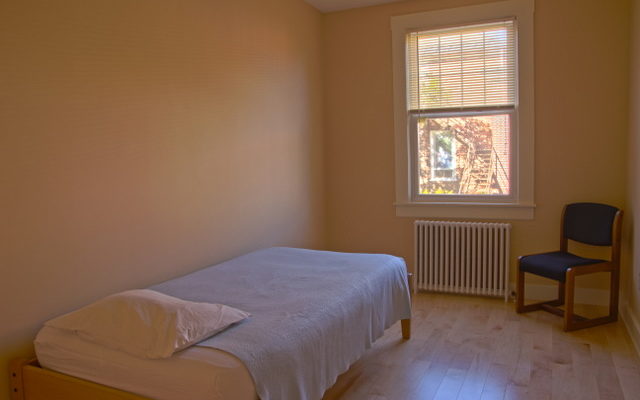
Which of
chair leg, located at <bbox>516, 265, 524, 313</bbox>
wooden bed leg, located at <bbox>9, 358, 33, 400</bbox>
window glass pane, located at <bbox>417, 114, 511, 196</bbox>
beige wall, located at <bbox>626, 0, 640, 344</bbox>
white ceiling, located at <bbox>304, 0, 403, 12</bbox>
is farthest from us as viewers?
white ceiling, located at <bbox>304, 0, 403, 12</bbox>

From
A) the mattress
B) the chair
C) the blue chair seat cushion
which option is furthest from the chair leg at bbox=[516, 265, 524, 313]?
the mattress

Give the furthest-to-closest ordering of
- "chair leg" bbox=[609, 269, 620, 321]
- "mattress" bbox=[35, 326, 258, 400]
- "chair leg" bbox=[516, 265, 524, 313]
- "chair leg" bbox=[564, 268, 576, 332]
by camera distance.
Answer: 1. "chair leg" bbox=[516, 265, 524, 313]
2. "chair leg" bbox=[609, 269, 620, 321]
3. "chair leg" bbox=[564, 268, 576, 332]
4. "mattress" bbox=[35, 326, 258, 400]

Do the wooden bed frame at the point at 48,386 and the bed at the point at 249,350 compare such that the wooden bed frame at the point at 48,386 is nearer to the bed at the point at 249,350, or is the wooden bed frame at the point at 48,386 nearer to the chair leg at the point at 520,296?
the bed at the point at 249,350

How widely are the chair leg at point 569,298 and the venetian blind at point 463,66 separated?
4.91 ft

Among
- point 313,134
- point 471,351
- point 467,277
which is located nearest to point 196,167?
point 313,134

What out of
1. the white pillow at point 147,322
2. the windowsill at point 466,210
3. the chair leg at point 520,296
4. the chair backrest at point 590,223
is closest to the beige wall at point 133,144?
the white pillow at point 147,322

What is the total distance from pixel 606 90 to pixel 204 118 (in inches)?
118

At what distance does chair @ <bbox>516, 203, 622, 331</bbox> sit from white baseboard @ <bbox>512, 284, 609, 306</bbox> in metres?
0.13

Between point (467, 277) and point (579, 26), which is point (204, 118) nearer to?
point (467, 277)

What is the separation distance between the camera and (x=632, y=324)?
10.7 feet

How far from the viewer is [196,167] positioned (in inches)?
121

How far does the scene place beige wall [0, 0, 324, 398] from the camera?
2053 mm

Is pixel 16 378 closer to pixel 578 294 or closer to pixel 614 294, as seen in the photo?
pixel 614 294

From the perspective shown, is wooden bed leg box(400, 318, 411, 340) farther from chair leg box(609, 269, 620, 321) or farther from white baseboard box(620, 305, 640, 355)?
chair leg box(609, 269, 620, 321)
